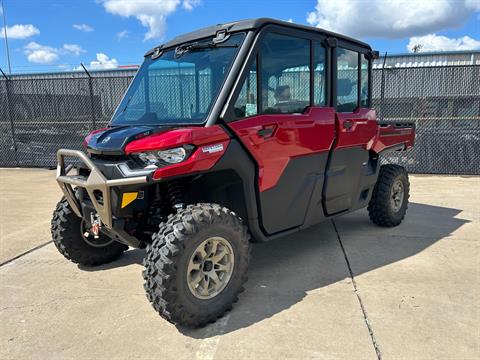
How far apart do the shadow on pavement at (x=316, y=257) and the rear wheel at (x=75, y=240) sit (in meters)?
0.16

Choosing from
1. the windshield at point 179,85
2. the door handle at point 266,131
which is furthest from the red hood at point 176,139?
the door handle at point 266,131

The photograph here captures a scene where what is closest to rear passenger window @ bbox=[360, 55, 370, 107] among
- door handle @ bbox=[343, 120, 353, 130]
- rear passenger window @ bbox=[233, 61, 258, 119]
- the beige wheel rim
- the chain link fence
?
door handle @ bbox=[343, 120, 353, 130]

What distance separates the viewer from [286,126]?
11.9ft

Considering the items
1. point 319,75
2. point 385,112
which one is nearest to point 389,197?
point 319,75

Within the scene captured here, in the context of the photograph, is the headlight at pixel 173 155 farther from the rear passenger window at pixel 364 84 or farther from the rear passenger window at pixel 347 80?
the rear passenger window at pixel 364 84

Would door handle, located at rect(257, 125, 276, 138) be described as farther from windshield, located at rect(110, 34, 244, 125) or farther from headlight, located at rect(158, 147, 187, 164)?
headlight, located at rect(158, 147, 187, 164)

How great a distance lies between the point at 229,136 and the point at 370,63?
2727mm

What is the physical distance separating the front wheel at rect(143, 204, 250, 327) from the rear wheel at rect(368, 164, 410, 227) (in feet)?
8.80

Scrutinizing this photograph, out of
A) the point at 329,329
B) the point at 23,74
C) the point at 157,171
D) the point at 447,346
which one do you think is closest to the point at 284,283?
the point at 329,329

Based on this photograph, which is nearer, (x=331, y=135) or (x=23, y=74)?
(x=331, y=135)

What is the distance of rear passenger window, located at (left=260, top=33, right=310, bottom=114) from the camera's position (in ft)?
11.6

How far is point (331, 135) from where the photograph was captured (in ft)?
13.7

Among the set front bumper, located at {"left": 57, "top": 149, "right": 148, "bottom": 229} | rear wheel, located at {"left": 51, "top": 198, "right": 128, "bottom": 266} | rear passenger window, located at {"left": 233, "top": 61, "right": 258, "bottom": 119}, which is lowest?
rear wheel, located at {"left": 51, "top": 198, "right": 128, "bottom": 266}

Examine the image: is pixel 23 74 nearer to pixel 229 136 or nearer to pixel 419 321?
pixel 229 136
